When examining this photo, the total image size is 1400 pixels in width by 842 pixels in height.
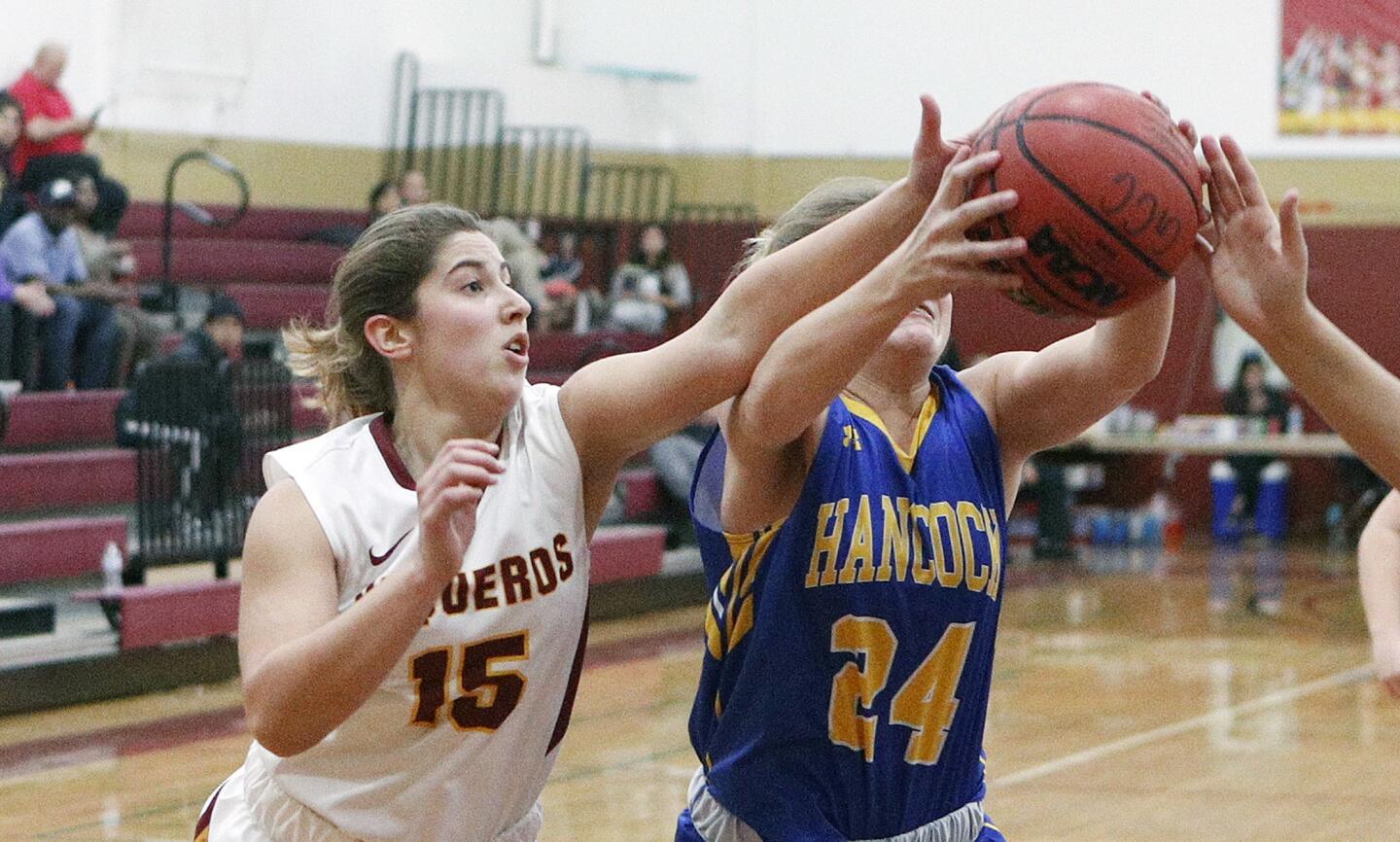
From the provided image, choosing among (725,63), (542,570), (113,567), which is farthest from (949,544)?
(725,63)

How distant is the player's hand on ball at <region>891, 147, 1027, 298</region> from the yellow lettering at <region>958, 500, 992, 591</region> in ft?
1.80

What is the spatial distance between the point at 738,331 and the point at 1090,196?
51 cm

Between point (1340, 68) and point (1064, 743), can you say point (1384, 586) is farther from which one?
point (1340, 68)

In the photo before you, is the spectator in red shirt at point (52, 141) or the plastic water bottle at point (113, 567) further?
the spectator in red shirt at point (52, 141)

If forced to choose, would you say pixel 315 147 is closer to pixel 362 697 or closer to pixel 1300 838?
pixel 1300 838

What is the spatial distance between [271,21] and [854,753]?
39.0ft

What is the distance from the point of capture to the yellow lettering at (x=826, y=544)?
99.4 inches

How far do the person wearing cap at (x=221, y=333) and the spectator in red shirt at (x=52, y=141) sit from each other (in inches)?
31.8

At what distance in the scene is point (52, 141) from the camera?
1035cm

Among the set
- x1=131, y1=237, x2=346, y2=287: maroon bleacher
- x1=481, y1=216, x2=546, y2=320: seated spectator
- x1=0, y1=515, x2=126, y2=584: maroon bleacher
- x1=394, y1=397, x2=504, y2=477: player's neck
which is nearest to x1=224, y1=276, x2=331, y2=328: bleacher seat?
x1=131, y1=237, x2=346, y2=287: maroon bleacher

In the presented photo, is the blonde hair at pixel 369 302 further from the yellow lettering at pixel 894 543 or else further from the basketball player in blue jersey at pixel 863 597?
the yellow lettering at pixel 894 543

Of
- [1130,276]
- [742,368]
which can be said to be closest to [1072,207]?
[1130,276]

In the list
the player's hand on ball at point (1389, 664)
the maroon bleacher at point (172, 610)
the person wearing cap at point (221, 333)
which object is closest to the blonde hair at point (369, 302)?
the player's hand on ball at point (1389, 664)

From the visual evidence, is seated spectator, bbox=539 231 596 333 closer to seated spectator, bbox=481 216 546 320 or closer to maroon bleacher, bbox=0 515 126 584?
seated spectator, bbox=481 216 546 320
